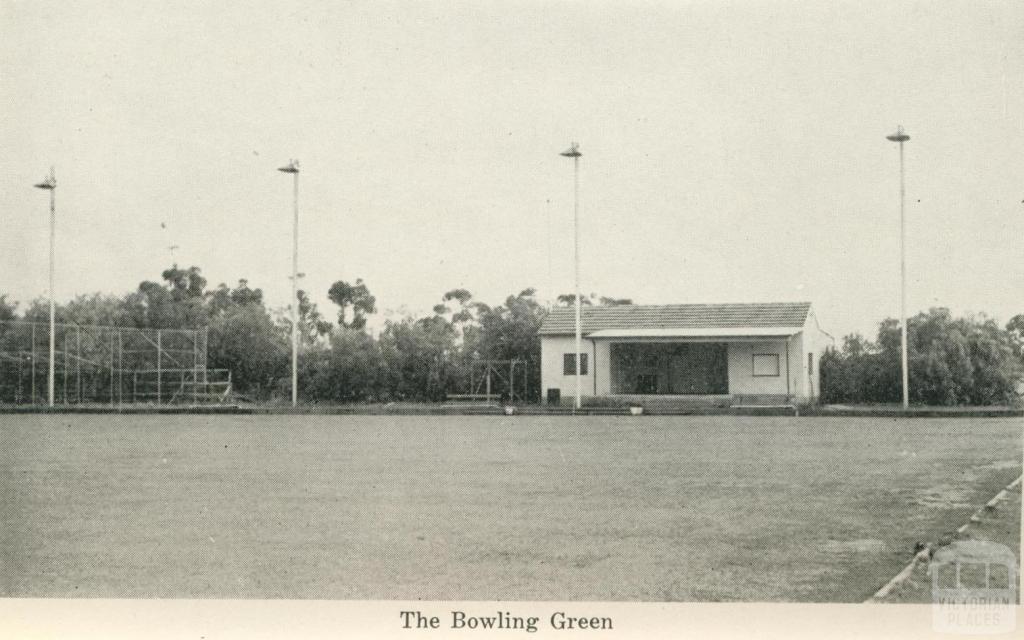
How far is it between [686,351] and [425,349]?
30.1 feet

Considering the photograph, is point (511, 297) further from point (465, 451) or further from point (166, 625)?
point (166, 625)

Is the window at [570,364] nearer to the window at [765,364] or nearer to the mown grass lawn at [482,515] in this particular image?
the window at [765,364]

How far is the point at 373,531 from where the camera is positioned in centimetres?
777

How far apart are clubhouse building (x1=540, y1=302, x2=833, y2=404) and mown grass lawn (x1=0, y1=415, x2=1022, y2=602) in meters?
17.1

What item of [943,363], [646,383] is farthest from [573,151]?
[943,363]

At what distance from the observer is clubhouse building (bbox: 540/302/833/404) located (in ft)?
112

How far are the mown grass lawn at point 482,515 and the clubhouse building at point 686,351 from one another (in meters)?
17.1

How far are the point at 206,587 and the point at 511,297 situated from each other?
112 ft

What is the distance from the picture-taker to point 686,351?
120 feet

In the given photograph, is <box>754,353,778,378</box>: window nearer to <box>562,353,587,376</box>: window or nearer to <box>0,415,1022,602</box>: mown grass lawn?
<box>562,353,587,376</box>: window

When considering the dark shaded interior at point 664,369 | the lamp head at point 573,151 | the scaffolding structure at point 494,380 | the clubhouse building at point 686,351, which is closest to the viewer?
the lamp head at point 573,151

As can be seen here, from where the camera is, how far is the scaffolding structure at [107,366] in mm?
30703

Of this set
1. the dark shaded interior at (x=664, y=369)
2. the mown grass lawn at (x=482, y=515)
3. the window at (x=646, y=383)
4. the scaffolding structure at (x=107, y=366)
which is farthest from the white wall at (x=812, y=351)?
the scaffolding structure at (x=107, y=366)

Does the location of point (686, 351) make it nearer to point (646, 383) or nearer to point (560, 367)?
point (646, 383)
